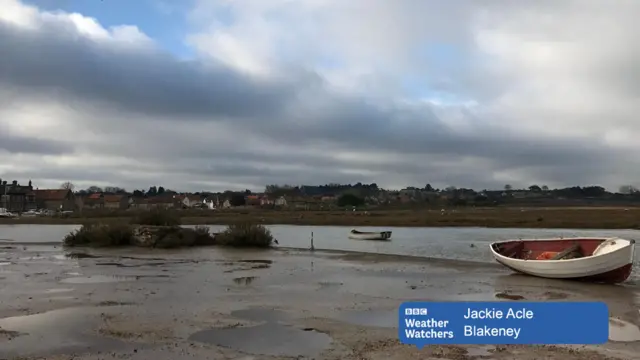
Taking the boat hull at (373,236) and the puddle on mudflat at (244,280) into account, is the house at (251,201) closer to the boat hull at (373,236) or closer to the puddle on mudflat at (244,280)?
the boat hull at (373,236)

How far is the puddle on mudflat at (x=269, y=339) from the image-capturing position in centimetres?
957

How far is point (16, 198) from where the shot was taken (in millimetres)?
139375

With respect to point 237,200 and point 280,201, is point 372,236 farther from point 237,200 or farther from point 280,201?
point 237,200

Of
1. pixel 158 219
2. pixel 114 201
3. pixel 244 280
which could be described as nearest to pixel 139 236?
pixel 158 219

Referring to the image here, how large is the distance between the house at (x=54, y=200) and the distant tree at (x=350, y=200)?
67316 millimetres

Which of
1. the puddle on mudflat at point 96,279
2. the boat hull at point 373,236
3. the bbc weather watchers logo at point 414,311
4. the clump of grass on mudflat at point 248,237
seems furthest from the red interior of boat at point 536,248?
the boat hull at point 373,236

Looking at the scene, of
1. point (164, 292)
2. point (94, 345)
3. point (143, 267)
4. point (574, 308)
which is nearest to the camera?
point (574, 308)

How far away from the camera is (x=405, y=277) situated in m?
21.3

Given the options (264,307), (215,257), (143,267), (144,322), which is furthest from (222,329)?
(215,257)

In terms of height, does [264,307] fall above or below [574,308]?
below

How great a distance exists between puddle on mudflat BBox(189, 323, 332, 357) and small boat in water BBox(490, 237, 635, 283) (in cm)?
1287

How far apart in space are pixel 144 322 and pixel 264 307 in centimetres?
312

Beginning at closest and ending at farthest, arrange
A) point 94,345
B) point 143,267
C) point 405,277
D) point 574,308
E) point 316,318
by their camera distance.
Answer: point 574,308 → point 94,345 → point 316,318 → point 405,277 → point 143,267

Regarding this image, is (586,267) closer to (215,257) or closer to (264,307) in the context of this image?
(264,307)
